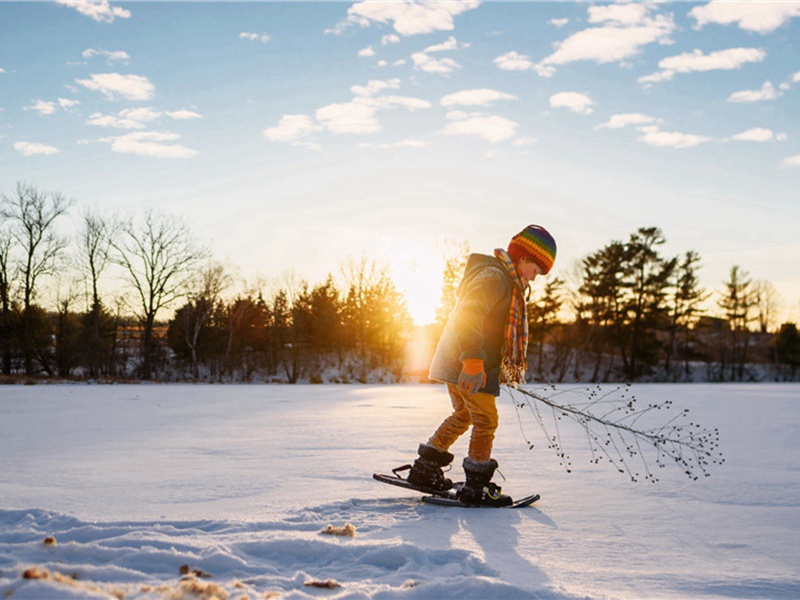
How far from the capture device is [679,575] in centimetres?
248

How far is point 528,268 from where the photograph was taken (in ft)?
12.6

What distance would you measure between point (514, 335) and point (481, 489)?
95 centimetres

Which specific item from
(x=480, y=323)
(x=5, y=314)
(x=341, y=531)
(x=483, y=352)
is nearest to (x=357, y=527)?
(x=341, y=531)

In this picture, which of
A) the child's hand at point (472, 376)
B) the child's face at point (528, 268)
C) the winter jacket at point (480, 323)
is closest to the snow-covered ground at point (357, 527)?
the child's hand at point (472, 376)

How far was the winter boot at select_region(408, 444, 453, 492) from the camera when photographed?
384cm

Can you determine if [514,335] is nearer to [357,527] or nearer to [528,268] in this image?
[528,268]

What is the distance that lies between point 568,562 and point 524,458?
123 inches

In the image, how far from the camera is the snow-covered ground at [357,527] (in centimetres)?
217

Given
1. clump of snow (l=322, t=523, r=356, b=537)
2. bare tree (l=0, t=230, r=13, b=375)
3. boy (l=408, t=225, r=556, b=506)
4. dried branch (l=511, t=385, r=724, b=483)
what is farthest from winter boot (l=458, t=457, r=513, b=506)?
bare tree (l=0, t=230, r=13, b=375)

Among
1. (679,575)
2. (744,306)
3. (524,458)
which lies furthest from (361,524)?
(744,306)

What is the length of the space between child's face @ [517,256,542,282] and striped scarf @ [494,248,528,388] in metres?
0.04

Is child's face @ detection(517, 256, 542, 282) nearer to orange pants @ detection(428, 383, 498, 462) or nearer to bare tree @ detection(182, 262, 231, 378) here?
orange pants @ detection(428, 383, 498, 462)

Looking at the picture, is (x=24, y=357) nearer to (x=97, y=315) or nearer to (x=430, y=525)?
(x=97, y=315)

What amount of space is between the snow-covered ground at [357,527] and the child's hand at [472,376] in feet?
2.33
